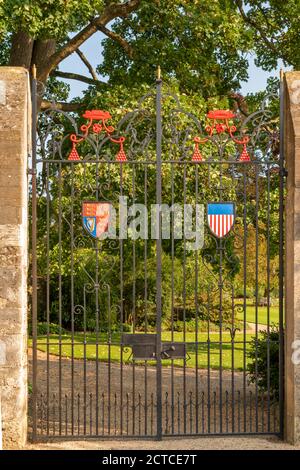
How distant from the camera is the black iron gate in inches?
303

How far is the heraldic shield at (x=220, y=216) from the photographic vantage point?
785cm

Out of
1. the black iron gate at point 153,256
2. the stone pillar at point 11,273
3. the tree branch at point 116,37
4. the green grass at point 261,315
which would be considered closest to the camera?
the stone pillar at point 11,273

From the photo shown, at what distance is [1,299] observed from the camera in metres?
7.18

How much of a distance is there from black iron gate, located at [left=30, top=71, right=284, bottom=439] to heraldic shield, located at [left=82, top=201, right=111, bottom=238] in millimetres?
11

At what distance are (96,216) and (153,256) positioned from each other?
7.96m

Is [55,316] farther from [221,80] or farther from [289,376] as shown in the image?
[289,376]

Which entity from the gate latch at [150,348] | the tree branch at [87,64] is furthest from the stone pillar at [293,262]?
the tree branch at [87,64]

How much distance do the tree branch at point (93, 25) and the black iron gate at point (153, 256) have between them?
1160 millimetres

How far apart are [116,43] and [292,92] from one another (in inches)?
305

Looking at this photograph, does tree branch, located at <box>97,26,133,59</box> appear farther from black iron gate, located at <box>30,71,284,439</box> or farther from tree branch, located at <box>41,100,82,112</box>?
black iron gate, located at <box>30,71,284,439</box>

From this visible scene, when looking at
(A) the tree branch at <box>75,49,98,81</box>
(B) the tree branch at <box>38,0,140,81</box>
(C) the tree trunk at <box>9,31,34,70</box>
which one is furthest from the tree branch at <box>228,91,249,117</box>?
(C) the tree trunk at <box>9,31,34,70</box>

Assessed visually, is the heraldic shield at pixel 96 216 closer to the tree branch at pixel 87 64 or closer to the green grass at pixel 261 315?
the tree branch at pixel 87 64

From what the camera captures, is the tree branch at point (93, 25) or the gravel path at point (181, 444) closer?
the gravel path at point (181, 444)

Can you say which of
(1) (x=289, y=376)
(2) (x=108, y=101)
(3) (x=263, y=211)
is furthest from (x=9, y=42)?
(1) (x=289, y=376)
